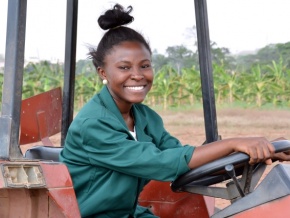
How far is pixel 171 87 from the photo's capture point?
1741cm

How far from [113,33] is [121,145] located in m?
0.59

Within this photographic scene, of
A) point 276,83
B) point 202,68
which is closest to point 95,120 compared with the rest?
point 202,68

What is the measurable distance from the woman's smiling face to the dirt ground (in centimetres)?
1205

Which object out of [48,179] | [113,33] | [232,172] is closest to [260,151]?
[232,172]

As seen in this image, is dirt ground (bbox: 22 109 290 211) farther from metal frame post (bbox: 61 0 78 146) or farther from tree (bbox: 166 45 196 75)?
metal frame post (bbox: 61 0 78 146)

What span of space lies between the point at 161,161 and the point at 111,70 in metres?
0.51

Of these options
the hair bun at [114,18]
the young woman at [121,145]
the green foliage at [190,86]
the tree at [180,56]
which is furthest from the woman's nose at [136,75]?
the tree at [180,56]

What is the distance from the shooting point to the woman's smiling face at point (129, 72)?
2.60m

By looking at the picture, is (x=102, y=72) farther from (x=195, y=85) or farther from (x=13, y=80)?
(x=195, y=85)

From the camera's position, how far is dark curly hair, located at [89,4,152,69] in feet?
8.82

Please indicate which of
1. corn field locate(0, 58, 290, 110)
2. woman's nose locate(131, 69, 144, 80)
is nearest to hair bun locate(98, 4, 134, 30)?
woman's nose locate(131, 69, 144, 80)

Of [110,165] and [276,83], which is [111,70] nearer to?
[110,165]

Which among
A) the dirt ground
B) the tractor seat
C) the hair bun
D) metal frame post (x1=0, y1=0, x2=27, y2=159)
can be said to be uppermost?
the hair bun

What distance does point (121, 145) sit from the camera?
2350mm
